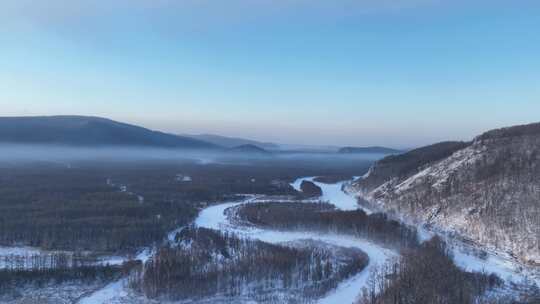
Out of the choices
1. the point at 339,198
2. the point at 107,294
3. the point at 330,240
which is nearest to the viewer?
the point at 107,294

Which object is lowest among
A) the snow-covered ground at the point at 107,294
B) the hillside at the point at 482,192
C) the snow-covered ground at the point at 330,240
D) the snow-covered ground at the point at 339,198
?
the snow-covered ground at the point at 107,294

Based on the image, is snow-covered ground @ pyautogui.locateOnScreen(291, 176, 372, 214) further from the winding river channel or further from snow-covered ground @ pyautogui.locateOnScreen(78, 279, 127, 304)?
snow-covered ground @ pyautogui.locateOnScreen(78, 279, 127, 304)

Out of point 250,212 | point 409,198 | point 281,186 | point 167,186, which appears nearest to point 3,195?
point 167,186

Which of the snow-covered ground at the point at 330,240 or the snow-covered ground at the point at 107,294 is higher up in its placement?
the snow-covered ground at the point at 330,240

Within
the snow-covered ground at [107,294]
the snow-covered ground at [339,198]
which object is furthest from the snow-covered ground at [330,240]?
the snow-covered ground at [339,198]

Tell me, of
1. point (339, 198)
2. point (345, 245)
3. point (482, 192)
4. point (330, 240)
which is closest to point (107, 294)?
point (345, 245)

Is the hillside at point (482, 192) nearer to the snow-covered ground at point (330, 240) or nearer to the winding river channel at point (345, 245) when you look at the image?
the winding river channel at point (345, 245)

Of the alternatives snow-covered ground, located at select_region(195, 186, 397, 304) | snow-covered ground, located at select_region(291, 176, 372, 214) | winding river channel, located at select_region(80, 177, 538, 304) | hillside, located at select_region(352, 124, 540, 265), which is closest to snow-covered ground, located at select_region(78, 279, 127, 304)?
winding river channel, located at select_region(80, 177, 538, 304)

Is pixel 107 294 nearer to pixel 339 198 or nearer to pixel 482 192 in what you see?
pixel 482 192

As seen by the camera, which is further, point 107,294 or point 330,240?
point 330,240
